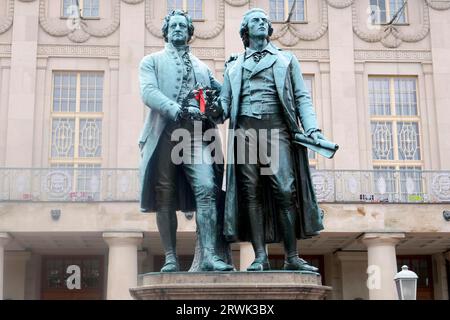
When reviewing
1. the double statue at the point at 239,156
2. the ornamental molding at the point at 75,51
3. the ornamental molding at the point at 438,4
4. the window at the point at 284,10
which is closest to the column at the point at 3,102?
the ornamental molding at the point at 75,51

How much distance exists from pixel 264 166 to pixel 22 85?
73.6 feet

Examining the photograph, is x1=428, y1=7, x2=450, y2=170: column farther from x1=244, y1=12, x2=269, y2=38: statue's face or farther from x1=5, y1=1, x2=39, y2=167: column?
x1=244, y1=12, x2=269, y2=38: statue's face

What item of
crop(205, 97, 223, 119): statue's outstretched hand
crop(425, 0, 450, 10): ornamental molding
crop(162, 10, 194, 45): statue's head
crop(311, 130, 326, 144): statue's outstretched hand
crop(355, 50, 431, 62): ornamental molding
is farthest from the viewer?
crop(425, 0, 450, 10): ornamental molding

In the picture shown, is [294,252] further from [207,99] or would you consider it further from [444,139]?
[444,139]

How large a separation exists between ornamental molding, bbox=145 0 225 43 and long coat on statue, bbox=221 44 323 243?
861 inches

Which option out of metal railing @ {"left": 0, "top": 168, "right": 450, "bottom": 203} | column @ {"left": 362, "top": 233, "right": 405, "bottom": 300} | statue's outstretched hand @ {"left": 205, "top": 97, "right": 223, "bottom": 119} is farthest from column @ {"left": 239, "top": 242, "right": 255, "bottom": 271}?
statue's outstretched hand @ {"left": 205, "top": 97, "right": 223, "bottom": 119}

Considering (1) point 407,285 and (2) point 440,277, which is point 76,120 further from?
(1) point 407,285

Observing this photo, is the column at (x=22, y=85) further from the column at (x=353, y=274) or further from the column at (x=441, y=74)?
the column at (x=441, y=74)

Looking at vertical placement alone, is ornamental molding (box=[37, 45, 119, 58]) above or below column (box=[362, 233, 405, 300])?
above

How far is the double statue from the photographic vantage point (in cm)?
791

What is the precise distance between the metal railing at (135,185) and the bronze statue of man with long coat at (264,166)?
1817cm

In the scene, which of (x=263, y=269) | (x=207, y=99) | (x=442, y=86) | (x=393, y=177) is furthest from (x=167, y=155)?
(x=442, y=86)

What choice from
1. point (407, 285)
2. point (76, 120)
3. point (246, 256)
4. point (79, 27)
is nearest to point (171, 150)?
point (407, 285)

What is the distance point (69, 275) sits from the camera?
2981cm
